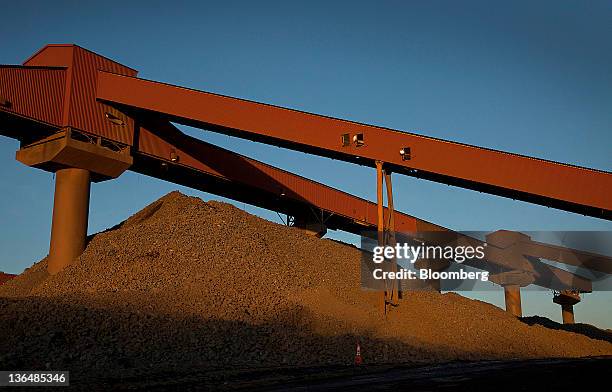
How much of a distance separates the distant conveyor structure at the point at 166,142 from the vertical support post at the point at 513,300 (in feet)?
74.1

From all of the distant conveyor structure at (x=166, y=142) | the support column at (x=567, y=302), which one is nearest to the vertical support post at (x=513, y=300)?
the support column at (x=567, y=302)

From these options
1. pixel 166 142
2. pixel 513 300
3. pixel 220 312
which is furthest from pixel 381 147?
pixel 513 300

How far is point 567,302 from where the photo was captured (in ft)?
197

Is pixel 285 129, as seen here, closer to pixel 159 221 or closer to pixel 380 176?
pixel 380 176

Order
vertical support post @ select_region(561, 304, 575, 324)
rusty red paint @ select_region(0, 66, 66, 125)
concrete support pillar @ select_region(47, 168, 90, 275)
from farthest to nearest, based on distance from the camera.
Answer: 1. vertical support post @ select_region(561, 304, 575, 324)
2. concrete support pillar @ select_region(47, 168, 90, 275)
3. rusty red paint @ select_region(0, 66, 66, 125)

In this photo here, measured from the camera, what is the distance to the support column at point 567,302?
58125 millimetres

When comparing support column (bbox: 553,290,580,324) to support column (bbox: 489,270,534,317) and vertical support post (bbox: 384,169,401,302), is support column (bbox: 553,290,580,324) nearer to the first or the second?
support column (bbox: 489,270,534,317)

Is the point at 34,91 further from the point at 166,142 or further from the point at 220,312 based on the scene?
the point at 220,312

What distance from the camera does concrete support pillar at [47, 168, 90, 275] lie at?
26.4 metres

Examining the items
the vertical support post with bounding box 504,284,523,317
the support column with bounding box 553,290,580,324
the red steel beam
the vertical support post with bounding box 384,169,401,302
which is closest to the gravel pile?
the vertical support post with bounding box 384,169,401,302

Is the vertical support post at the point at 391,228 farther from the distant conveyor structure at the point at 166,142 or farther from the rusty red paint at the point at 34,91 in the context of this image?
the rusty red paint at the point at 34,91

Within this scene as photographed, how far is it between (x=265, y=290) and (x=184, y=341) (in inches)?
264

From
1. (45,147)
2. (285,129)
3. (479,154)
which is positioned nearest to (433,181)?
(479,154)

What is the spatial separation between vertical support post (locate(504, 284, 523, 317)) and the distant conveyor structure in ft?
74.1
